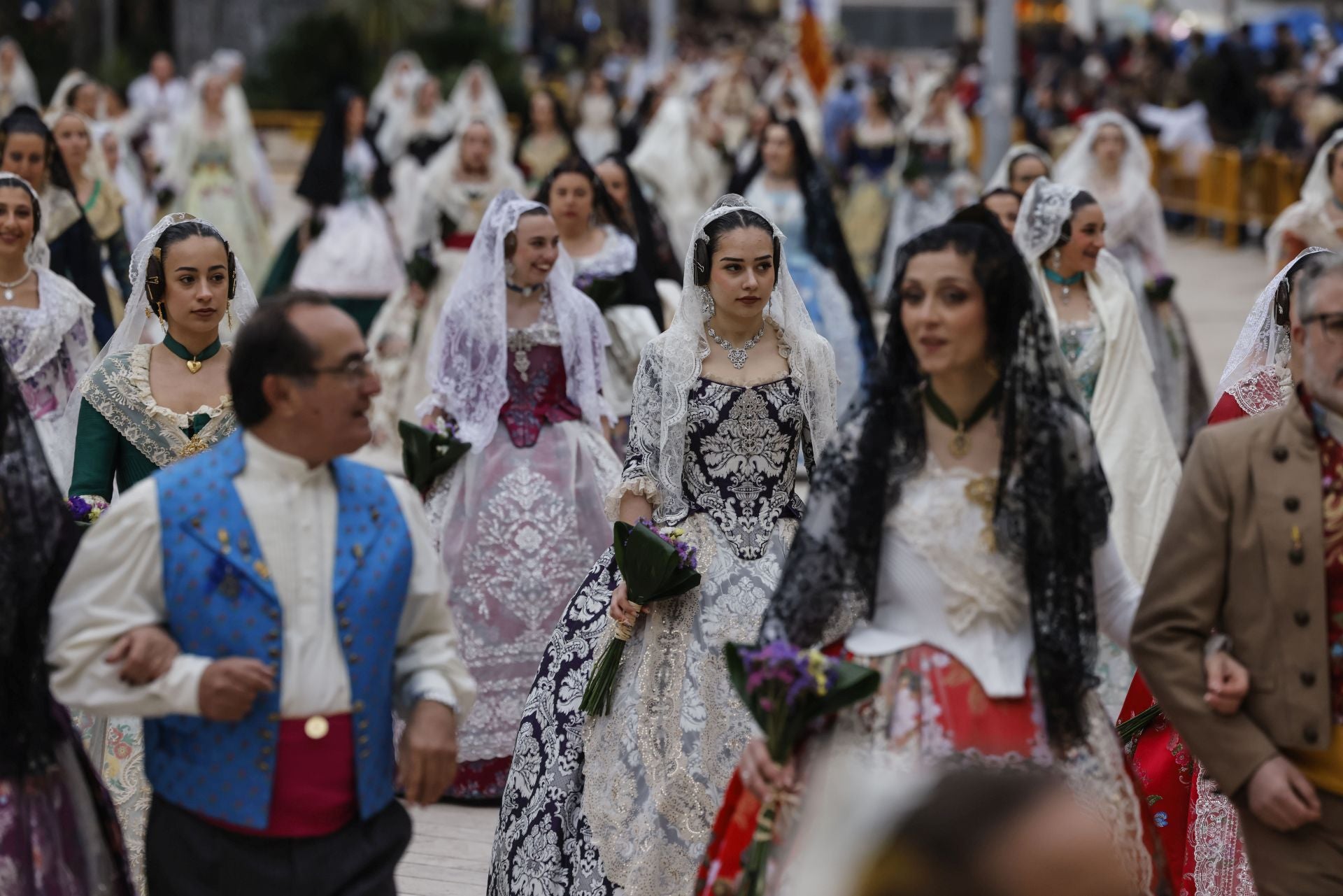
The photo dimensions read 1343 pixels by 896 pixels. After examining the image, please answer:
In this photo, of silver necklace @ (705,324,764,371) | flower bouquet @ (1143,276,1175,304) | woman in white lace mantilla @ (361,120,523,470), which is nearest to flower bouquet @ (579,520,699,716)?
silver necklace @ (705,324,764,371)

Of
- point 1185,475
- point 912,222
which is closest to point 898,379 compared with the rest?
point 1185,475

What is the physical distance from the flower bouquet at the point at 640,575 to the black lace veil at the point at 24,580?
1.79m

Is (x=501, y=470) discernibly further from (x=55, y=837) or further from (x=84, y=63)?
(x=84, y=63)

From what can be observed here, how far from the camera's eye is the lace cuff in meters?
5.72

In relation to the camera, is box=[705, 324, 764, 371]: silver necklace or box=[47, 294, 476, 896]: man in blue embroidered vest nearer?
box=[47, 294, 476, 896]: man in blue embroidered vest

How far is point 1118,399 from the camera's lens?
7.79 meters

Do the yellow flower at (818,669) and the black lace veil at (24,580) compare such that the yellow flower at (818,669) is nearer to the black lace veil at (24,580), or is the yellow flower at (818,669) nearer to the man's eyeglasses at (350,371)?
the man's eyeglasses at (350,371)

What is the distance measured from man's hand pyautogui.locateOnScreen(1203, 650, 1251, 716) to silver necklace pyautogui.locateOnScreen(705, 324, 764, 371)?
210 centimetres

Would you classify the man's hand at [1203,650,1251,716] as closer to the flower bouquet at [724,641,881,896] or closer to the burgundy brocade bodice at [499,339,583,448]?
the flower bouquet at [724,641,881,896]

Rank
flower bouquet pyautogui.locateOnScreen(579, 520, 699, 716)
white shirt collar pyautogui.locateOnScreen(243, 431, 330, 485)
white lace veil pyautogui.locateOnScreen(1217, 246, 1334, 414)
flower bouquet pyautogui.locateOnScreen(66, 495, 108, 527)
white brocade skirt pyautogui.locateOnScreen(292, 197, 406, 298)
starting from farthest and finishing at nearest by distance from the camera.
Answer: white brocade skirt pyautogui.locateOnScreen(292, 197, 406, 298) → white lace veil pyautogui.locateOnScreen(1217, 246, 1334, 414) → flower bouquet pyautogui.locateOnScreen(579, 520, 699, 716) → flower bouquet pyautogui.locateOnScreen(66, 495, 108, 527) → white shirt collar pyautogui.locateOnScreen(243, 431, 330, 485)

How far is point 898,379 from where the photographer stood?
166 inches

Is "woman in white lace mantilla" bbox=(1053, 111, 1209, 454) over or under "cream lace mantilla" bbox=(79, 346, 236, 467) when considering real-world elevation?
under

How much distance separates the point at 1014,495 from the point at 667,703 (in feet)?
5.71

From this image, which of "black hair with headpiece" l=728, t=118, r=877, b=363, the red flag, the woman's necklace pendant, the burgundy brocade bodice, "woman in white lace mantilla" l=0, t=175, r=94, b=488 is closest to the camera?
the woman's necklace pendant
